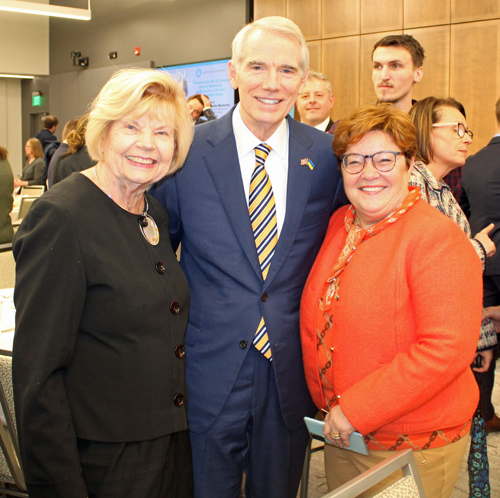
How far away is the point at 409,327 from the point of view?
56.1 inches

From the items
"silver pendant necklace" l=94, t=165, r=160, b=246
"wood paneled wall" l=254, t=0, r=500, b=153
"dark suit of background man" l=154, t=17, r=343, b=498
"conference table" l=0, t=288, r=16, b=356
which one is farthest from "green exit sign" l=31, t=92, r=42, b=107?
"silver pendant necklace" l=94, t=165, r=160, b=246

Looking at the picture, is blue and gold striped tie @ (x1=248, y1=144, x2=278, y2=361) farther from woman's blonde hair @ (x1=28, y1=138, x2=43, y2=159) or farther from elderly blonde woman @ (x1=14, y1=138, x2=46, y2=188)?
woman's blonde hair @ (x1=28, y1=138, x2=43, y2=159)

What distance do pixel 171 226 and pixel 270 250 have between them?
38 centimetres

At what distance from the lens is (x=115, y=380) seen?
129 centimetres

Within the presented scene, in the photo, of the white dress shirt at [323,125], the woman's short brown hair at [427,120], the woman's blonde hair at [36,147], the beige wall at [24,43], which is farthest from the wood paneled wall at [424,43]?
the beige wall at [24,43]

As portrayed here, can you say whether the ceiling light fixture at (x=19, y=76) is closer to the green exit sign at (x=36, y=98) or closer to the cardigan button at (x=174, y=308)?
the green exit sign at (x=36, y=98)

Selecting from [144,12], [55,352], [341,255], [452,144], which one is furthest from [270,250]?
[144,12]

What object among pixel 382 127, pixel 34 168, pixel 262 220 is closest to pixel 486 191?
pixel 382 127

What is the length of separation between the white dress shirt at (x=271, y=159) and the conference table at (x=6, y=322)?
1084mm

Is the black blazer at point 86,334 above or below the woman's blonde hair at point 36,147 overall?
below

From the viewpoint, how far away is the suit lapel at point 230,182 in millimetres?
1652

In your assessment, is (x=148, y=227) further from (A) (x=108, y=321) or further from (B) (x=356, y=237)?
(B) (x=356, y=237)

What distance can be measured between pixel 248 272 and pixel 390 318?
48cm

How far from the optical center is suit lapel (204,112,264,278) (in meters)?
1.65
